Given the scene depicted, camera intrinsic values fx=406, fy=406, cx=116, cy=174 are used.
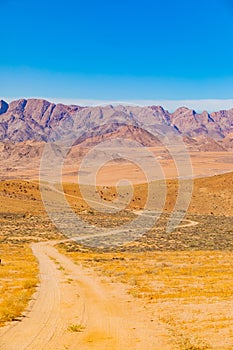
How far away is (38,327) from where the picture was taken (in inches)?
628

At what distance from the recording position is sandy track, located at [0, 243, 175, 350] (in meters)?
14.0

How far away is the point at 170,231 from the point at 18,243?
25.3m

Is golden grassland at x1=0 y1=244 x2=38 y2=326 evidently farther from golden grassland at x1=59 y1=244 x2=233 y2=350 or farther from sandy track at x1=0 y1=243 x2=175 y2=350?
golden grassland at x1=59 y1=244 x2=233 y2=350

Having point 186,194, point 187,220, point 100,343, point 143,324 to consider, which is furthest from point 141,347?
point 186,194

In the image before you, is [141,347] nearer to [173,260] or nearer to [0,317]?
[0,317]

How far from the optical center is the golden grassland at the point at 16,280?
1836 cm

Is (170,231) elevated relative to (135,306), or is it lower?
lower

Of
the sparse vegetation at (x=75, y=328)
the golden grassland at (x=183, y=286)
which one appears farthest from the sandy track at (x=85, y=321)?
the golden grassland at (x=183, y=286)

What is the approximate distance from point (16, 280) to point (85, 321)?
1129cm

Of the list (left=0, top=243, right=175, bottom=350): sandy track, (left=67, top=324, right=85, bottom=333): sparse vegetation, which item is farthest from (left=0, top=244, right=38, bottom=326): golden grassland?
(left=67, top=324, right=85, bottom=333): sparse vegetation

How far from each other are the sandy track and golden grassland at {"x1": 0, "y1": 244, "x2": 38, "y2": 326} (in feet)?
1.95

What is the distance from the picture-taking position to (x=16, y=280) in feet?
88.7

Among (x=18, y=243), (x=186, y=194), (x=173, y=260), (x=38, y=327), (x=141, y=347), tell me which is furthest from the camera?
(x=186, y=194)

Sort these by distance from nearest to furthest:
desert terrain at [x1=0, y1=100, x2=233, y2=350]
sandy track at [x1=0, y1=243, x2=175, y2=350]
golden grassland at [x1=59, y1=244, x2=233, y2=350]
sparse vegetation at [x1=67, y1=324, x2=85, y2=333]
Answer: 1. sandy track at [x1=0, y1=243, x2=175, y2=350]
2. desert terrain at [x1=0, y1=100, x2=233, y2=350]
3. golden grassland at [x1=59, y1=244, x2=233, y2=350]
4. sparse vegetation at [x1=67, y1=324, x2=85, y2=333]
